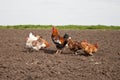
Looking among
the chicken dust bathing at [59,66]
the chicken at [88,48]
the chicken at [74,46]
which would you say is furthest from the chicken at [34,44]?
the chicken at [88,48]

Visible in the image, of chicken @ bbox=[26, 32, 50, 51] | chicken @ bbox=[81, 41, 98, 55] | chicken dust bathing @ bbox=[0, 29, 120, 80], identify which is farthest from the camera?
chicken @ bbox=[26, 32, 50, 51]

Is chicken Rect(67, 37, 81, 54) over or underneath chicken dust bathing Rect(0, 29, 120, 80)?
over

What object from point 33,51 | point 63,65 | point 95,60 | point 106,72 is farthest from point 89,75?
point 33,51

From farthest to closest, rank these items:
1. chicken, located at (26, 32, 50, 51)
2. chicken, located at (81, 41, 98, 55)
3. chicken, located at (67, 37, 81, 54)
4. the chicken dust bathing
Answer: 1. chicken, located at (26, 32, 50, 51)
2. chicken, located at (67, 37, 81, 54)
3. chicken, located at (81, 41, 98, 55)
4. the chicken dust bathing

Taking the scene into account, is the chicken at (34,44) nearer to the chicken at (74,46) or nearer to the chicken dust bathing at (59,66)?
the chicken dust bathing at (59,66)

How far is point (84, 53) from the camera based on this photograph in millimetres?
10805

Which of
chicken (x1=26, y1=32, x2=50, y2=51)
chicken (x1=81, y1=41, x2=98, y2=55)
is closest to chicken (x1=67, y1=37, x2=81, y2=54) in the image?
chicken (x1=81, y1=41, x2=98, y2=55)

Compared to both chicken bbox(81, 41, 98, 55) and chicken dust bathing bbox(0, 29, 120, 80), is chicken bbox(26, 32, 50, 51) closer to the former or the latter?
chicken dust bathing bbox(0, 29, 120, 80)

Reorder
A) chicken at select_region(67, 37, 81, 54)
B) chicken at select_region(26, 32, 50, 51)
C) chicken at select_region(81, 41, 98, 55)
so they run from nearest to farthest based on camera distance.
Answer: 1. chicken at select_region(81, 41, 98, 55)
2. chicken at select_region(67, 37, 81, 54)
3. chicken at select_region(26, 32, 50, 51)

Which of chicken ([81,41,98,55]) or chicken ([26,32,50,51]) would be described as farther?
chicken ([26,32,50,51])

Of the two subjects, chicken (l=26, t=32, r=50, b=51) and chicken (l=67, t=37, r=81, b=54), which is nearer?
chicken (l=67, t=37, r=81, b=54)

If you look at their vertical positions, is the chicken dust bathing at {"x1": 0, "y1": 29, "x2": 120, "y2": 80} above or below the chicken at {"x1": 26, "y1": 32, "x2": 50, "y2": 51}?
below

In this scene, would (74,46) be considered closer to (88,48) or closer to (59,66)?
(88,48)

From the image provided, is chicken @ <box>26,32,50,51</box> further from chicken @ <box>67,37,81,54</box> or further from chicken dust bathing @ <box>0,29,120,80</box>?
chicken @ <box>67,37,81,54</box>
